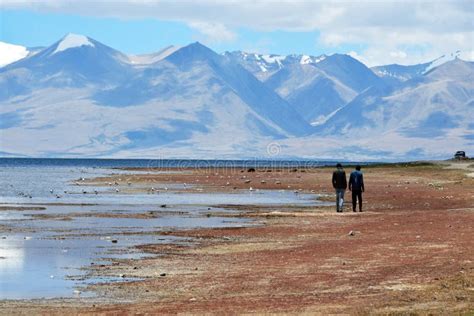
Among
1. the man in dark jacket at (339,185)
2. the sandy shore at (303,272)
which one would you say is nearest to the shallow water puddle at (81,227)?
the sandy shore at (303,272)

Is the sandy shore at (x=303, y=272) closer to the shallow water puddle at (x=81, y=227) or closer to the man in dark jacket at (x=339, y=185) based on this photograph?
the shallow water puddle at (x=81, y=227)

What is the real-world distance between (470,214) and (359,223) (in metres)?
5.17

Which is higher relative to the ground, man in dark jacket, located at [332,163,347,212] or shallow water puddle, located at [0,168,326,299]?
man in dark jacket, located at [332,163,347,212]

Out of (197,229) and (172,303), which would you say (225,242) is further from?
(172,303)

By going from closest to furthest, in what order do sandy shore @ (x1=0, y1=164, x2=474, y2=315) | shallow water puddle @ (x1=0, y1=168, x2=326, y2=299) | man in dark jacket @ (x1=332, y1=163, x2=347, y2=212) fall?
sandy shore @ (x1=0, y1=164, x2=474, y2=315) → shallow water puddle @ (x1=0, y1=168, x2=326, y2=299) → man in dark jacket @ (x1=332, y1=163, x2=347, y2=212)

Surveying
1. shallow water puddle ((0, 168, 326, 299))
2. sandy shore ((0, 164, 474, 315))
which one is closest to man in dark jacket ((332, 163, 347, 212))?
shallow water puddle ((0, 168, 326, 299))

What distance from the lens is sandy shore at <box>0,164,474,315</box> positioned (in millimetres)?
21062

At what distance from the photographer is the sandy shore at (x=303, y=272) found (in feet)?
69.1

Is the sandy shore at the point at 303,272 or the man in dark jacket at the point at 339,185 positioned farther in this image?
the man in dark jacket at the point at 339,185

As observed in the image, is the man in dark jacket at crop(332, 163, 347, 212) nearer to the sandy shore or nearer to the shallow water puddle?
the shallow water puddle

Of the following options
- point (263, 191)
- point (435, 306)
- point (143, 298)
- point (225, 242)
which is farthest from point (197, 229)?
point (263, 191)

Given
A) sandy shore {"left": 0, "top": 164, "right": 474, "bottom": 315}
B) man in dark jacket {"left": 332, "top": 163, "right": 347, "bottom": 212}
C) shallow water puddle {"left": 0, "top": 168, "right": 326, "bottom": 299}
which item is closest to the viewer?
sandy shore {"left": 0, "top": 164, "right": 474, "bottom": 315}

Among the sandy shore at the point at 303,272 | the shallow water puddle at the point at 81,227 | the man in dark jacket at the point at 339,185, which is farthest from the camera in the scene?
the man in dark jacket at the point at 339,185

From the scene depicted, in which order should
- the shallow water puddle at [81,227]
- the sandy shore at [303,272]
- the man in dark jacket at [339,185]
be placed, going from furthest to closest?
the man in dark jacket at [339,185] → the shallow water puddle at [81,227] → the sandy shore at [303,272]
